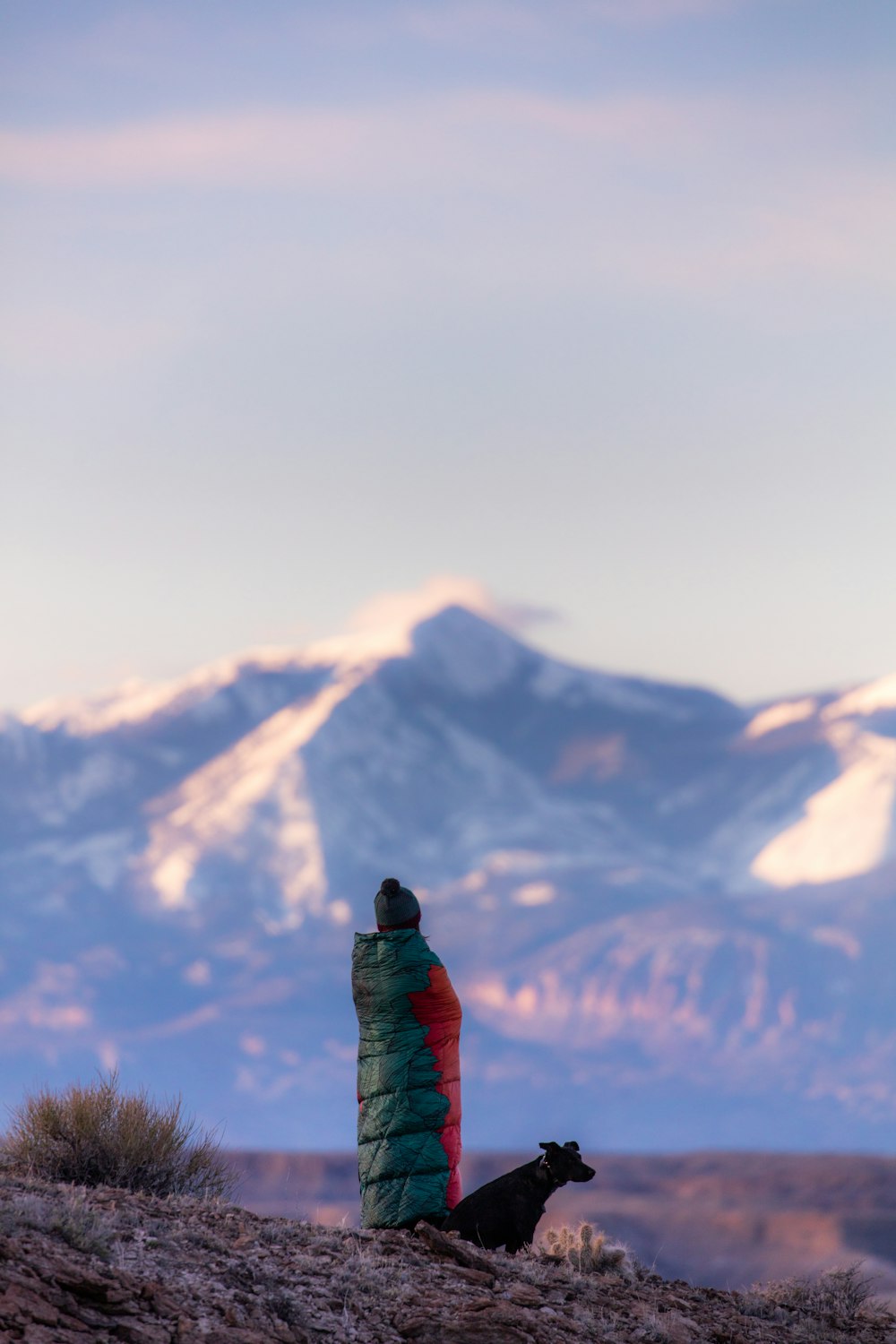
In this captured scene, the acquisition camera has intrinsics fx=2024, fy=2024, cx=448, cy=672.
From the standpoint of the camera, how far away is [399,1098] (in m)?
15.2

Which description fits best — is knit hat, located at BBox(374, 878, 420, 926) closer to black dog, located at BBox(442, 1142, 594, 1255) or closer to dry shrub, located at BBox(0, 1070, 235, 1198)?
black dog, located at BBox(442, 1142, 594, 1255)

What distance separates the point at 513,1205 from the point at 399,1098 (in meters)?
1.15

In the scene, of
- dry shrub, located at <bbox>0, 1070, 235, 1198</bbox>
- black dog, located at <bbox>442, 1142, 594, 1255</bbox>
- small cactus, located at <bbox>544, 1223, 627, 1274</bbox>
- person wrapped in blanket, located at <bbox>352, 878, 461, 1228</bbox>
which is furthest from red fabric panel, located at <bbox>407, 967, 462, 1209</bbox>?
dry shrub, located at <bbox>0, 1070, 235, 1198</bbox>

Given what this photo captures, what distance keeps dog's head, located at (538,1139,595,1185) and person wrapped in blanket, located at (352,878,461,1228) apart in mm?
726

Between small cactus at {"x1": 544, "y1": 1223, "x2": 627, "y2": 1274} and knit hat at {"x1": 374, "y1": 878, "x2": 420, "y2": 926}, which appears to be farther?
knit hat at {"x1": 374, "y1": 878, "x2": 420, "y2": 926}

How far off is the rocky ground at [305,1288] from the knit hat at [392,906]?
2353 millimetres

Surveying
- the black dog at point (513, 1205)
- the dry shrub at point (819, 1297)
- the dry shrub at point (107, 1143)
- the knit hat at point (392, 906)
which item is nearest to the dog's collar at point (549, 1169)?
the black dog at point (513, 1205)

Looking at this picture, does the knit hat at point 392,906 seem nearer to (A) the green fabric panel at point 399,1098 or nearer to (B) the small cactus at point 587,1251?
(A) the green fabric panel at point 399,1098

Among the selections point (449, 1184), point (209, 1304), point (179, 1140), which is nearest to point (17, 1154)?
point (179, 1140)

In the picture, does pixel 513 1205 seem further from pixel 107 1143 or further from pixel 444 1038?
pixel 107 1143

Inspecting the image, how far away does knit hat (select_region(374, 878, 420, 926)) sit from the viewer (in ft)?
50.8

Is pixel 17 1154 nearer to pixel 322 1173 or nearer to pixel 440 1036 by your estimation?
pixel 440 1036

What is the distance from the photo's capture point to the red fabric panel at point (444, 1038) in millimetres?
15266

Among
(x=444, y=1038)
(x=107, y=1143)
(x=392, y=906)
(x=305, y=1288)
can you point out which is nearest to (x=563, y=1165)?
(x=444, y=1038)
